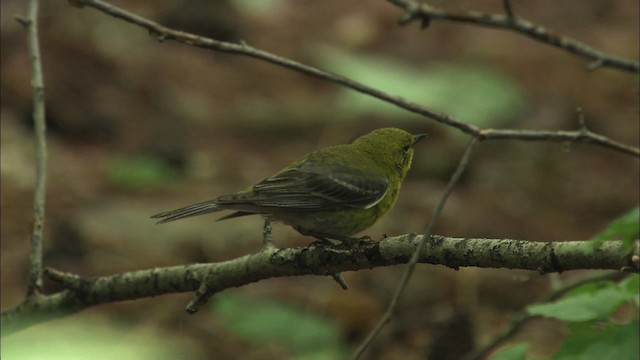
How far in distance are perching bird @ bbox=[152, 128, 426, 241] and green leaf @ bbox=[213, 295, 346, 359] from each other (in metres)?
1.37

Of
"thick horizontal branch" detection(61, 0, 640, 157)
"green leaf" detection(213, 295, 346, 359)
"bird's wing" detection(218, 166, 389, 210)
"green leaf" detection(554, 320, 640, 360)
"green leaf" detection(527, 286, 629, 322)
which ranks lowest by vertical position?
"green leaf" detection(213, 295, 346, 359)

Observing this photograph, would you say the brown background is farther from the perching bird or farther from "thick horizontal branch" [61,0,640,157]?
"thick horizontal branch" [61,0,640,157]

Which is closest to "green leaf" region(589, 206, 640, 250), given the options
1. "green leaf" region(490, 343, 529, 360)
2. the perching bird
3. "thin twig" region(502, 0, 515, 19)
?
"green leaf" region(490, 343, 529, 360)

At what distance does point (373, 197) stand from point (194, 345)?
1938 millimetres

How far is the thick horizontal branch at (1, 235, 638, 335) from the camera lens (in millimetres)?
2631

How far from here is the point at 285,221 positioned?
473 centimetres

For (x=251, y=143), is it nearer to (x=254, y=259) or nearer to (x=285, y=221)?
(x=285, y=221)

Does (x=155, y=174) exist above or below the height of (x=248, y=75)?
below

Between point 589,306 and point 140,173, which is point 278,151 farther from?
point 589,306

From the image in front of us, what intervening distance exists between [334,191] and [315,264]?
4.60 ft

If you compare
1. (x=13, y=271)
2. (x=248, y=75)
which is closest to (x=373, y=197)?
(x=13, y=271)

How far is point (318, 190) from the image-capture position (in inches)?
193

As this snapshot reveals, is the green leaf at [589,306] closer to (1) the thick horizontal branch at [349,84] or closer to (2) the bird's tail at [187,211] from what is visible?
(1) the thick horizontal branch at [349,84]

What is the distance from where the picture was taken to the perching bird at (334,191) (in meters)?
4.61
